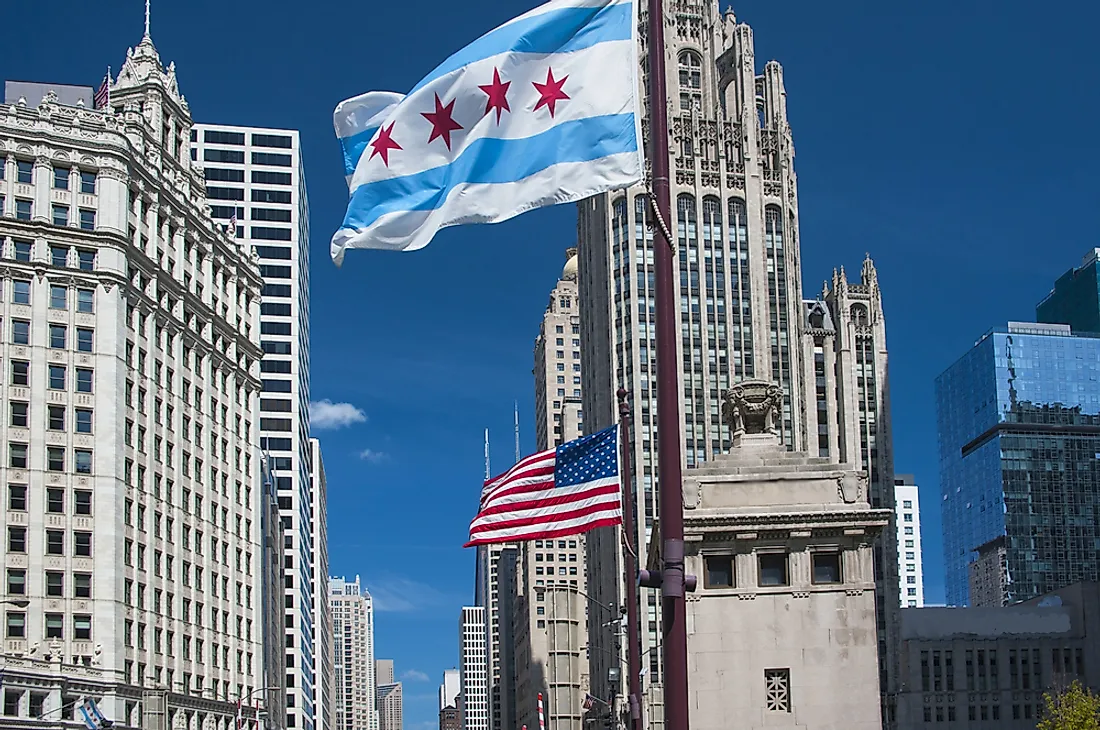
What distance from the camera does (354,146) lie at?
1888 centimetres

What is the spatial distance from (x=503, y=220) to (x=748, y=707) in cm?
1858

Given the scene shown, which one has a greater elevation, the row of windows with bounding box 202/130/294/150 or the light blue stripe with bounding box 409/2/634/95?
the row of windows with bounding box 202/130/294/150

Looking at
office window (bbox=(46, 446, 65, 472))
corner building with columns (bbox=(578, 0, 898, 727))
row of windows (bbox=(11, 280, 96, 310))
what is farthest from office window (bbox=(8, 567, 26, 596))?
corner building with columns (bbox=(578, 0, 898, 727))

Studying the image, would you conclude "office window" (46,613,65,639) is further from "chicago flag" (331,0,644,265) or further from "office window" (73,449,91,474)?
"chicago flag" (331,0,644,265)

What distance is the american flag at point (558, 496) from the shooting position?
33.5m

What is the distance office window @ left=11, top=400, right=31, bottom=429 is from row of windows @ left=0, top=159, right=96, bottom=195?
41.6 feet

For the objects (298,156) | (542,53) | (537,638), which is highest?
(298,156)

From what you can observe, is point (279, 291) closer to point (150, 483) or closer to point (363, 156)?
point (150, 483)

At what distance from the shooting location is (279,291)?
548ft

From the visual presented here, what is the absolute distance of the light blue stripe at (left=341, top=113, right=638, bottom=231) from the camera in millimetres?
16688

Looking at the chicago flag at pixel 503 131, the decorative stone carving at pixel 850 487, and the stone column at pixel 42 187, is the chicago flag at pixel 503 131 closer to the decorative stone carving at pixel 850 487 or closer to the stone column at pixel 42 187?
the decorative stone carving at pixel 850 487

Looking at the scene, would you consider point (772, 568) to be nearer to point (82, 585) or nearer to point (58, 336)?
point (82, 585)

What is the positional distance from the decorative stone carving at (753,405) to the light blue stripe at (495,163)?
18.6 m

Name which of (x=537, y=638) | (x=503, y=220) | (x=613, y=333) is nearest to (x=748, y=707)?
(x=503, y=220)
